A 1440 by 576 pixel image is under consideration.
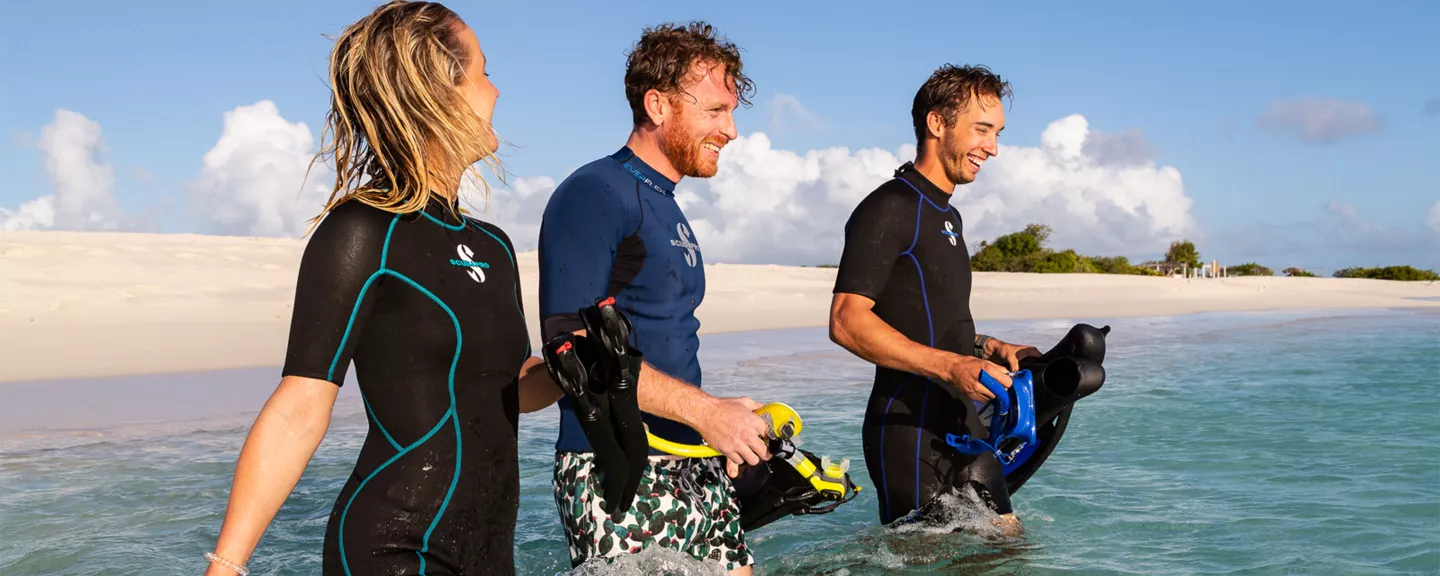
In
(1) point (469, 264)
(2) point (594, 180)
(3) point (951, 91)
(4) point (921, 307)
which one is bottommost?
(4) point (921, 307)

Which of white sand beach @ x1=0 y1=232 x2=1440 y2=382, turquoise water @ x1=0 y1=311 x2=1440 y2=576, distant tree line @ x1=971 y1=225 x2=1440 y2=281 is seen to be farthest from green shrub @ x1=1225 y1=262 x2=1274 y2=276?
turquoise water @ x1=0 y1=311 x2=1440 y2=576

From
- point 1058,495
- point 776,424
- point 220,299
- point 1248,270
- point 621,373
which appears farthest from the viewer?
point 1248,270

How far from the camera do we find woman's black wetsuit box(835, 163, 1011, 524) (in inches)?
154

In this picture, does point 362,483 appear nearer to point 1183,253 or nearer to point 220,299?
point 220,299

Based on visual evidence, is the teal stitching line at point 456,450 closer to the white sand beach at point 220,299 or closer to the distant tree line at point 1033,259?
the white sand beach at point 220,299

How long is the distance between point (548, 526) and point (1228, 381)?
862 cm

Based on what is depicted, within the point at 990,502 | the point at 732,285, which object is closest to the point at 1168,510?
the point at 990,502

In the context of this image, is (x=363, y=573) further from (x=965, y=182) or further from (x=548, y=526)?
(x=548, y=526)

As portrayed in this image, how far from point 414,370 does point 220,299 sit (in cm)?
1583

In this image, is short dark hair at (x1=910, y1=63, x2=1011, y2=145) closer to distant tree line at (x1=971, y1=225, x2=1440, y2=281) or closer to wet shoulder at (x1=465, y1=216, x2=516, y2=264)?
wet shoulder at (x1=465, y1=216, x2=516, y2=264)

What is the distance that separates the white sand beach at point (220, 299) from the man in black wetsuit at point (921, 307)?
8.65 m

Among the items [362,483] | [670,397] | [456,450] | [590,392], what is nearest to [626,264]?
[670,397]

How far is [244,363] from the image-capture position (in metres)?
11.2

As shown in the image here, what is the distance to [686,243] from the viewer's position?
3.15 meters
